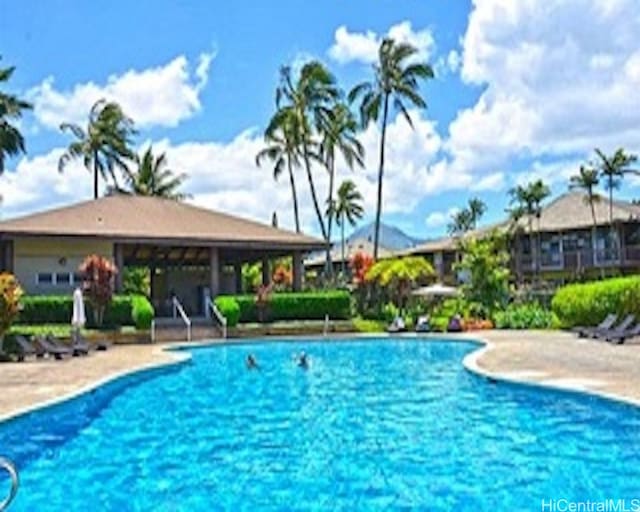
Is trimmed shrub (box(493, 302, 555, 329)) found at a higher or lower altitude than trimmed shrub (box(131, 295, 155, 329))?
lower

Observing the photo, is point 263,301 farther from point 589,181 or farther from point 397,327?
point 589,181

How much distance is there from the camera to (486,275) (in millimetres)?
32312

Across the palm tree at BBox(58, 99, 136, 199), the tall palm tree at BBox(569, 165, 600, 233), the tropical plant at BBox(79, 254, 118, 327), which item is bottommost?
the tropical plant at BBox(79, 254, 118, 327)

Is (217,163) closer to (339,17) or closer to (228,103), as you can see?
(228,103)

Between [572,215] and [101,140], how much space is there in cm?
3196

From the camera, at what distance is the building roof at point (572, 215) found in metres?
48.1

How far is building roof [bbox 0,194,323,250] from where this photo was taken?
94.2 ft

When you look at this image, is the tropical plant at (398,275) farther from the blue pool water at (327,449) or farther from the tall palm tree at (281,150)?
the blue pool water at (327,449)

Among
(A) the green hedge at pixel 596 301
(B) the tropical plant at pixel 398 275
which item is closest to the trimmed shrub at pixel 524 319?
(A) the green hedge at pixel 596 301

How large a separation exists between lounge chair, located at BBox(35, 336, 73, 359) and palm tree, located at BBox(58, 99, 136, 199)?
26.2 m

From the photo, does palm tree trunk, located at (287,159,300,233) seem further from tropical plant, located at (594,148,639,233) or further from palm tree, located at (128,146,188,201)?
tropical plant, located at (594,148,639,233)

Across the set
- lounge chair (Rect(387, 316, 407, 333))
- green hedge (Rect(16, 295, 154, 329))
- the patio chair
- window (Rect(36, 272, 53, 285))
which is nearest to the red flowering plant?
green hedge (Rect(16, 295, 154, 329))

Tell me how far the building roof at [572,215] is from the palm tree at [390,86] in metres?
10.0

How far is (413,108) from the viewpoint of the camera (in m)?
40.3
